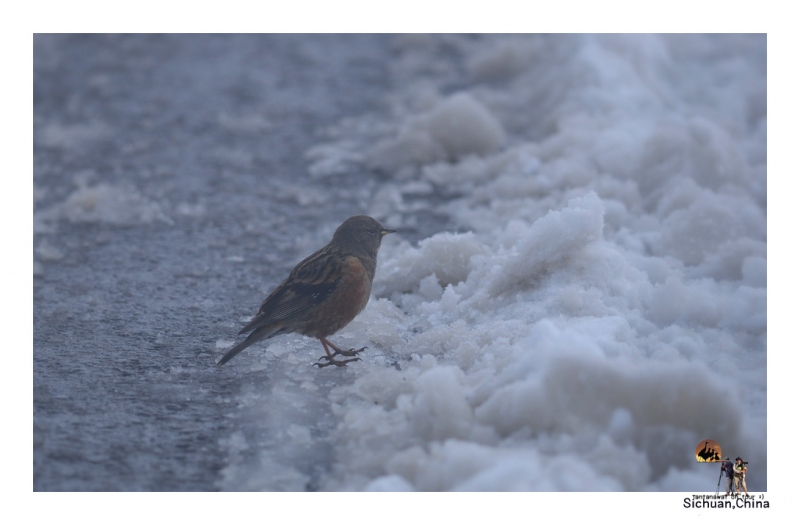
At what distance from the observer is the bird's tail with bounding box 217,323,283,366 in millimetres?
4109

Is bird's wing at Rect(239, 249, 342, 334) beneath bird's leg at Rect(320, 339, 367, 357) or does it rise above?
above

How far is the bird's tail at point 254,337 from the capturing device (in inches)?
162

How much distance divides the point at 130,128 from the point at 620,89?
5958 mm

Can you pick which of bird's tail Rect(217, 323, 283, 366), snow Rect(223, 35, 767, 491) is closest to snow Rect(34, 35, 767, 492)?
snow Rect(223, 35, 767, 491)

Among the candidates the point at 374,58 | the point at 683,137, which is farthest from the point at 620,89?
the point at 374,58

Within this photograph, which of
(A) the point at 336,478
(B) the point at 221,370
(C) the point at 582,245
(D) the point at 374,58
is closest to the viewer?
(A) the point at 336,478

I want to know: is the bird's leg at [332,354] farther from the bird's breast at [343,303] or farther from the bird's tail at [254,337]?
the bird's tail at [254,337]

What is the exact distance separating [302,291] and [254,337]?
39 centimetres

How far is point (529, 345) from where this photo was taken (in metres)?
3.92

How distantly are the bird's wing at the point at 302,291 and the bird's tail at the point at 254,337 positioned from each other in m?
0.04

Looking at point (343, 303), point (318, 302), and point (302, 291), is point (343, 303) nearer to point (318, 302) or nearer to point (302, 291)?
point (318, 302)

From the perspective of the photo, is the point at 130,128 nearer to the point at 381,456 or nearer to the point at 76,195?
the point at 76,195

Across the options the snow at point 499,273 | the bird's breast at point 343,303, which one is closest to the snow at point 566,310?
the snow at point 499,273

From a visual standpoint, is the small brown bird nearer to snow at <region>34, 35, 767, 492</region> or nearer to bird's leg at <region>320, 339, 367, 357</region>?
bird's leg at <region>320, 339, 367, 357</region>
